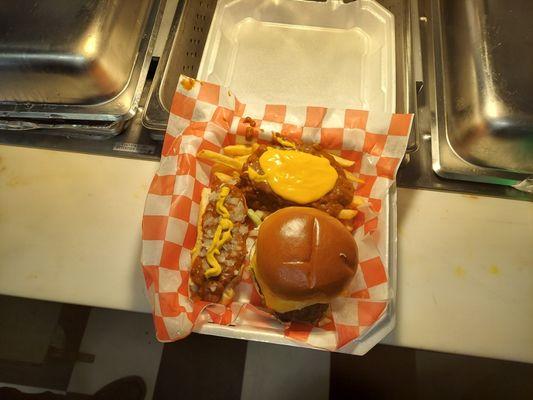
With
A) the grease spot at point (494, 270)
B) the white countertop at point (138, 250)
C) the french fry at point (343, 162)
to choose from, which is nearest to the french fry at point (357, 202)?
the french fry at point (343, 162)

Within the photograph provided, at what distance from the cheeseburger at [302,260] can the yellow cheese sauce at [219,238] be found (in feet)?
0.39

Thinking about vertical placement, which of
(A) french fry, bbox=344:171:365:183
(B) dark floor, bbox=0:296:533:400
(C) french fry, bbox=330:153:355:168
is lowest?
(B) dark floor, bbox=0:296:533:400

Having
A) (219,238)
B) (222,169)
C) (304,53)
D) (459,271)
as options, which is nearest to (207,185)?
(222,169)

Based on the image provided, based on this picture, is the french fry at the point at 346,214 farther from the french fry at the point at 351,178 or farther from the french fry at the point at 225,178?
the french fry at the point at 225,178

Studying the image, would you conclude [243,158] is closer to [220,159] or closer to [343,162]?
[220,159]

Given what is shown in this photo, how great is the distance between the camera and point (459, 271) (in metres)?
1.23

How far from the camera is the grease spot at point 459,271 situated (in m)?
1.23

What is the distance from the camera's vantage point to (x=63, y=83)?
52.7 inches

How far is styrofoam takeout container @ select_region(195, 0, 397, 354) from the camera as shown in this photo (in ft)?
4.82

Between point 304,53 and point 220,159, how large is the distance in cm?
73

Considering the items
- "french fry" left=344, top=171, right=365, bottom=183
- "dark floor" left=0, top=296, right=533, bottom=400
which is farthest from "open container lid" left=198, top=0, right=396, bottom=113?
"dark floor" left=0, top=296, right=533, bottom=400

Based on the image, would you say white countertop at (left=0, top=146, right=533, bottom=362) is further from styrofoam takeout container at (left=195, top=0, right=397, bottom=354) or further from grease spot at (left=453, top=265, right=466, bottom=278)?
Result: styrofoam takeout container at (left=195, top=0, right=397, bottom=354)

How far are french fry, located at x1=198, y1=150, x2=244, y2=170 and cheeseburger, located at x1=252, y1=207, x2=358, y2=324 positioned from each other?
0.89ft

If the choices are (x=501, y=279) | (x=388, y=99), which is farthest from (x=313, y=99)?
(x=501, y=279)
